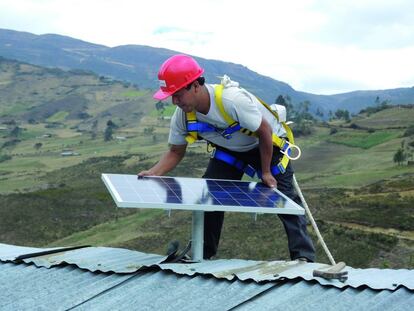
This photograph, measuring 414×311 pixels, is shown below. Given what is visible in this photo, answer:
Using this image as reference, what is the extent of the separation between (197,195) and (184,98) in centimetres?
90

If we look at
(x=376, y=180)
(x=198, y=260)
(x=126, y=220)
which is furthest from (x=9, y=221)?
(x=198, y=260)

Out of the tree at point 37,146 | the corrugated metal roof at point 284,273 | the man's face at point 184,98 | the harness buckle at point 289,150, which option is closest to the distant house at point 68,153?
the tree at point 37,146

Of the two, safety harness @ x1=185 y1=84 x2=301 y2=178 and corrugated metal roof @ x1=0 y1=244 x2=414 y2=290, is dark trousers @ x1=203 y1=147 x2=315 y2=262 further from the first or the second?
corrugated metal roof @ x1=0 y1=244 x2=414 y2=290

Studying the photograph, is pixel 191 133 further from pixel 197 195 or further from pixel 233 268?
pixel 233 268

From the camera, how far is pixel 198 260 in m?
5.80

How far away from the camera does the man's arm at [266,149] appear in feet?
20.5

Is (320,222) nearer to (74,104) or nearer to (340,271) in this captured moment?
(340,271)

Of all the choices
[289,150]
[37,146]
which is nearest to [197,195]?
[289,150]

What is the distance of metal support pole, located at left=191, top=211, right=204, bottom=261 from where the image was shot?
5719mm

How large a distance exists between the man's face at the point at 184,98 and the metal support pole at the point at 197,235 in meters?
1.02

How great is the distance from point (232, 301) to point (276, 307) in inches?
13.0

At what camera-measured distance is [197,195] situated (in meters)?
5.88

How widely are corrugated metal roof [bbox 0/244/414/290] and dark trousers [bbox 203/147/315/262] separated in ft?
2.50

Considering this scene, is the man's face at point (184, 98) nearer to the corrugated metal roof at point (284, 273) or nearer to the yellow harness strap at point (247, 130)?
the yellow harness strap at point (247, 130)
